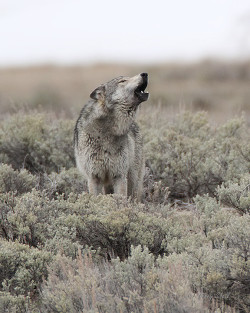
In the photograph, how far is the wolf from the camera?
6590 millimetres

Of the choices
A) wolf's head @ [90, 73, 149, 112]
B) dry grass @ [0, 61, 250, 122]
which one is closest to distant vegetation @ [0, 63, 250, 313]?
wolf's head @ [90, 73, 149, 112]

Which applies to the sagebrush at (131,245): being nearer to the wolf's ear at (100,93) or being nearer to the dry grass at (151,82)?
the wolf's ear at (100,93)

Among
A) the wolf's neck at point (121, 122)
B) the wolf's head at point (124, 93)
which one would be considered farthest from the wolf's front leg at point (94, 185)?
the wolf's head at point (124, 93)

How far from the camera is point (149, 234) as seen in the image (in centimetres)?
505

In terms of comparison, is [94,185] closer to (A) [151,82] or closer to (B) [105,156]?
(B) [105,156]

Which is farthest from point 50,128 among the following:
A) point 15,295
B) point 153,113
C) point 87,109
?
point 15,295

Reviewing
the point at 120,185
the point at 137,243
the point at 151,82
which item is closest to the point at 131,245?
the point at 137,243

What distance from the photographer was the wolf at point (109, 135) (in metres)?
6.59

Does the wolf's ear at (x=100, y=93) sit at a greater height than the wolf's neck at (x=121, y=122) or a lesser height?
greater

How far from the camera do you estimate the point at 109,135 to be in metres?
6.70

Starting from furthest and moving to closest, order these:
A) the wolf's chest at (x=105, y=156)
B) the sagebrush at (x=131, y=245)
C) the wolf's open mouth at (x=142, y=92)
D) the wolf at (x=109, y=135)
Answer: the wolf's chest at (x=105, y=156) < the wolf at (x=109, y=135) < the wolf's open mouth at (x=142, y=92) < the sagebrush at (x=131, y=245)

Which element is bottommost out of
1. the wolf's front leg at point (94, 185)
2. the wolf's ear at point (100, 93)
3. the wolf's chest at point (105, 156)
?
the wolf's front leg at point (94, 185)

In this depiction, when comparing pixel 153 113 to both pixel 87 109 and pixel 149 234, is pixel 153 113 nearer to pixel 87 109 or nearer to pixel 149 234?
pixel 87 109

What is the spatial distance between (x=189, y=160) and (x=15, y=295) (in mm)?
4584
